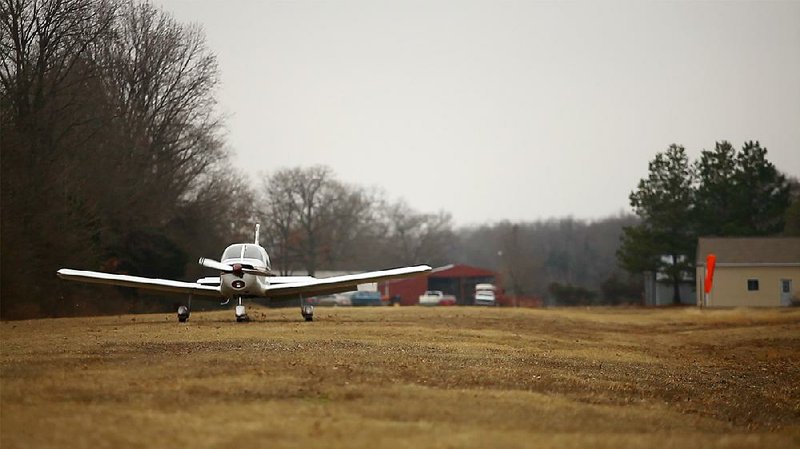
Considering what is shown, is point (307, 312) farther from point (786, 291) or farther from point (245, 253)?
point (786, 291)

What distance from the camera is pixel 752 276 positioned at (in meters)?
72.4

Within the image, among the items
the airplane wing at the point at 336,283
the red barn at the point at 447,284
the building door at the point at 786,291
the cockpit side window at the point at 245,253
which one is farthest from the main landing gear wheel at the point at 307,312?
the red barn at the point at 447,284

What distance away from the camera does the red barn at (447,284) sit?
11706cm

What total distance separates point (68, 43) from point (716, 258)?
1744 inches

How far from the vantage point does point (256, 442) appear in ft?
31.7

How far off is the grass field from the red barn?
91.3m

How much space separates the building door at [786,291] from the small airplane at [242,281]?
1928 inches

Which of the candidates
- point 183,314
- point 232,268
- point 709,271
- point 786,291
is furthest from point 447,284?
point 232,268

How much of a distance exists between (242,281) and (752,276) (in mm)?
52678

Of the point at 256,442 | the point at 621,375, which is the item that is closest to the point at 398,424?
the point at 256,442

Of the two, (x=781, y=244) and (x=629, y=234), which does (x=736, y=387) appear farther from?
(x=629, y=234)

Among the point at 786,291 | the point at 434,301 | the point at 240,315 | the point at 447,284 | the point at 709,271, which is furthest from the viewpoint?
the point at 447,284

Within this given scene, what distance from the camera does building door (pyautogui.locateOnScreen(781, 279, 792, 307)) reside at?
7194 cm

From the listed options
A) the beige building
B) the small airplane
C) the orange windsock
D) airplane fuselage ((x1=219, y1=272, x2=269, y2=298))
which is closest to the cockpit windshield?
the small airplane
